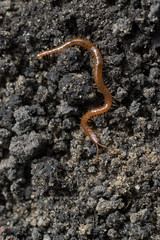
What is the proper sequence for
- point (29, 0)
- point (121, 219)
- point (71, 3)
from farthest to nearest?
point (29, 0) < point (71, 3) < point (121, 219)

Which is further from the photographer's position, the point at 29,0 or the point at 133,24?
the point at 29,0

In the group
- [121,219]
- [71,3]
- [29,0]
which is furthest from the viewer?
[29,0]

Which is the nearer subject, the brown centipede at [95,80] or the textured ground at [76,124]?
the textured ground at [76,124]

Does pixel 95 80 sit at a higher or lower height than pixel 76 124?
higher

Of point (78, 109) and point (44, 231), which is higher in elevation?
point (78, 109)

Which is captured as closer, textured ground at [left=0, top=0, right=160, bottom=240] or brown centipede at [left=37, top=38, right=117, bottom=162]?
textured ground at [left=0, top=0, right=160, bottom=240]

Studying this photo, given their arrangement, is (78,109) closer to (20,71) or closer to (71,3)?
(20,71)

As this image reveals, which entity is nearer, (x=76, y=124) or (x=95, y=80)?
(x=95, y=80)

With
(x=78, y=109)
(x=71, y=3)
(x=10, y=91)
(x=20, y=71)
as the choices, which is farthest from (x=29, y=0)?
(x=78, y=109)
